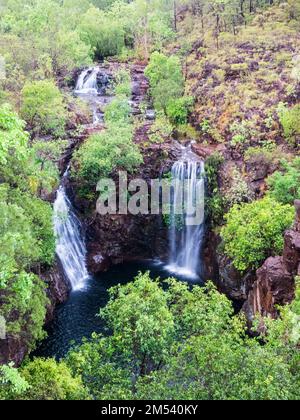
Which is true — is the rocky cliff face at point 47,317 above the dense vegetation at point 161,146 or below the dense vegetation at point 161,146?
below

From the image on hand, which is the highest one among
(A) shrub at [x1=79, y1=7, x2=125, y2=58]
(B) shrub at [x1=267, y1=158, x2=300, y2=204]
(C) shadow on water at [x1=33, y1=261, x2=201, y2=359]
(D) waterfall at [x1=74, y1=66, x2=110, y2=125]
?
(A) shrub at [x1=79, y1=7, x2=125, y2=58]

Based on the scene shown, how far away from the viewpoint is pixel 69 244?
34875mm

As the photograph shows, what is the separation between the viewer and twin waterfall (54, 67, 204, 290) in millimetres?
34250

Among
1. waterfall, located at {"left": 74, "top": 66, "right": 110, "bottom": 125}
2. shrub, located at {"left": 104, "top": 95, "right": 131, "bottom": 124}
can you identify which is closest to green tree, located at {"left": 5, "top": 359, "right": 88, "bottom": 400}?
shrub, located at {"left": 104, "top": 95, "right": 131, "bottom": 124}

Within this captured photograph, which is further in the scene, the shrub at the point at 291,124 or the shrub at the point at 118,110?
the shrub at the point at 118,110

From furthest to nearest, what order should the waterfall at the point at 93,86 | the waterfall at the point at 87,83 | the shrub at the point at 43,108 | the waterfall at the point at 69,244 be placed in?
the waterfall at the point at 87,83 < the waterfall at the point at 93,86 < the waterfall at the point at 69,244 < the shrub at the point at 43,108

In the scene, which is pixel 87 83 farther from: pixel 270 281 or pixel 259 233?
pixel 270 281

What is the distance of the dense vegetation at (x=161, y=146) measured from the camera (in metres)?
15.2

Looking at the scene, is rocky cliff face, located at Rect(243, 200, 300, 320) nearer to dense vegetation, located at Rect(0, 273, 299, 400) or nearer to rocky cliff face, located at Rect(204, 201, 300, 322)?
rocky cliff face, located at Rect(204, 201, 300, 322)

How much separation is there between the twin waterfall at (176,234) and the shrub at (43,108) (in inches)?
163

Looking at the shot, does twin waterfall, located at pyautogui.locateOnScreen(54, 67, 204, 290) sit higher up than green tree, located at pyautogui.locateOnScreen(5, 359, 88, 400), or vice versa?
green tree, located at pyautogui.locateOnScreen(5, 359, 88, 400)

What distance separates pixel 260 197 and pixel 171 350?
1730 centimetres

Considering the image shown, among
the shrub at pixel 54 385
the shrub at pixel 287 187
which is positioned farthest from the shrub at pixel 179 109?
the shrub at pixel 54 385

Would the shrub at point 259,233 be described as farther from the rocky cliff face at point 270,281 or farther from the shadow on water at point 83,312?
the shadow on water at point 83,312
